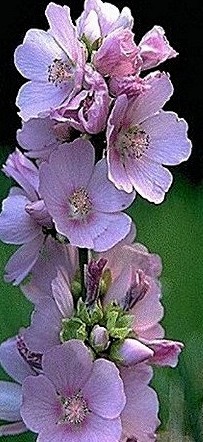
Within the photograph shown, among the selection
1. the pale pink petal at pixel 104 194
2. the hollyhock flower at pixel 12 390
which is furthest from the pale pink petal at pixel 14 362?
the pale pink petal at pixel 104 194

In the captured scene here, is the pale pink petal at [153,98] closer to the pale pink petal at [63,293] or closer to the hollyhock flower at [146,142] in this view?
the hollyhock flower at [146,142]

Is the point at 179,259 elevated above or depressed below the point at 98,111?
below

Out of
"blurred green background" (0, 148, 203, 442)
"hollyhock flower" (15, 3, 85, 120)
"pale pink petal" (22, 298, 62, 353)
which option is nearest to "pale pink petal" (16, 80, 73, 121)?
"hollyhock flower" (15, 3, 85, 120)

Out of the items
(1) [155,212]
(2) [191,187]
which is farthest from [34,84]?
(2) [191,187]

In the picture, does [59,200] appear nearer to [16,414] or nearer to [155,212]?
[16,414]

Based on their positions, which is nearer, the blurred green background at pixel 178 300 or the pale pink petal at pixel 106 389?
the pale pink petal at pixel 106 389

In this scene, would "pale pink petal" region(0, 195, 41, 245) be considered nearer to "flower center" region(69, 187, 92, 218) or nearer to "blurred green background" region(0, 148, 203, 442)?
"flower center" region(69, 187, 92, 218)
